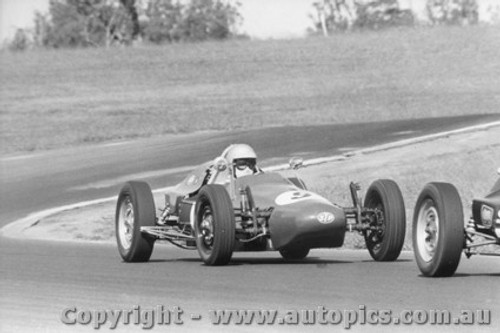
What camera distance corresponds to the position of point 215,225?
14.5 meters

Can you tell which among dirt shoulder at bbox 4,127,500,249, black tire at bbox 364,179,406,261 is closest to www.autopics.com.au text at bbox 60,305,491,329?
black tire at bbox 364,179,406,261

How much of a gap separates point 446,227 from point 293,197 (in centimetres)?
276

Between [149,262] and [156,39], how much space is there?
5806 cm

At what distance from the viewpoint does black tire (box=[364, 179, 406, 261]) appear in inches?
584

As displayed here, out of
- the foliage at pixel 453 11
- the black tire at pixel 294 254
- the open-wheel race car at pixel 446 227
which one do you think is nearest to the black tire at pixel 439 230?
the open-wheel race car at pixel 446 227

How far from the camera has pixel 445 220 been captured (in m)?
12.6

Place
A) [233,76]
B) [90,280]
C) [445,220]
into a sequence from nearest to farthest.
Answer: [445,220], [90,280], [233,76]

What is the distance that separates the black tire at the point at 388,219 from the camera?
48.7ft

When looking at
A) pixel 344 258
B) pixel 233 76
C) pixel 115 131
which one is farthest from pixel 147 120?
pixel 344 258

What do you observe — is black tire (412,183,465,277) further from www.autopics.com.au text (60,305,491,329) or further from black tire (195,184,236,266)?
black tire (195,184,236,266)

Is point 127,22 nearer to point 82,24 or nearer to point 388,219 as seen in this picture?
point 82,24

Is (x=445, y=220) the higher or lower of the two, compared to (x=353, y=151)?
higher

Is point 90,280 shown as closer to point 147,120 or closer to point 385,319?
point 385,319

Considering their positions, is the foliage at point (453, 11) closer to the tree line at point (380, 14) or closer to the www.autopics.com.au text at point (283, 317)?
the tree line at point (380, 14)
